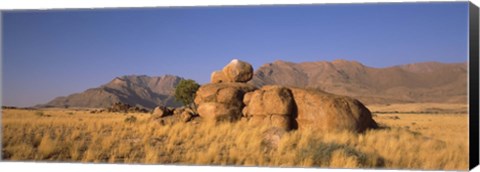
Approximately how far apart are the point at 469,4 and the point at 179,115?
11420 millimetres

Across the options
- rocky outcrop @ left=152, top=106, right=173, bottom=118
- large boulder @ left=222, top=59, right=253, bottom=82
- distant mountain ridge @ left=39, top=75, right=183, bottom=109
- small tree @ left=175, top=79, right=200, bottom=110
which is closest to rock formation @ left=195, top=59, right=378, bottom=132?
large boulder @ left=222, top=59, right=253, bottom=82

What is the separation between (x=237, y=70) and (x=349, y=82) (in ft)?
25.3

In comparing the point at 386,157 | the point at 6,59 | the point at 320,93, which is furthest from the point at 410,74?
the point at 6,59

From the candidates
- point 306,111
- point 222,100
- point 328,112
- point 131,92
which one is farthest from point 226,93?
point 131,92

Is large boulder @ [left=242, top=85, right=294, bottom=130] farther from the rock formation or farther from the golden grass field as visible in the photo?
the golden grass field

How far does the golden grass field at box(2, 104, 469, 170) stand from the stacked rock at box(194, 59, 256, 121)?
744 mm

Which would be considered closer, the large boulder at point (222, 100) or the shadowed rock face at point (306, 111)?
the shadowed rock face at point (306, 111)

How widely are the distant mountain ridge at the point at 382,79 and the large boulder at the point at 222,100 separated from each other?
1.44 meters

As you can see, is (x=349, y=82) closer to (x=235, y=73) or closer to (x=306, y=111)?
(x=235, y=73)

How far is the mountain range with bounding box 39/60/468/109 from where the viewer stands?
16.9 metres

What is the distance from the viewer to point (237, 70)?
71.5ft

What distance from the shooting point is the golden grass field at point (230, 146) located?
14586mm

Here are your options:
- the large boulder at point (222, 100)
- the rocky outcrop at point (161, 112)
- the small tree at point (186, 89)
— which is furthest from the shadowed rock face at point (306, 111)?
the small tree at point (186, 89)

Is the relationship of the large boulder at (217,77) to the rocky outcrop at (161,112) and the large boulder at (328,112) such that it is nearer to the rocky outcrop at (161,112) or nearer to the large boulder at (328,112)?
the rocky outcrop at (161,112)
